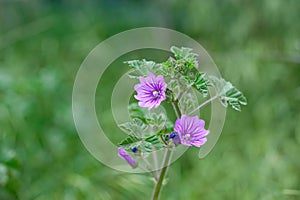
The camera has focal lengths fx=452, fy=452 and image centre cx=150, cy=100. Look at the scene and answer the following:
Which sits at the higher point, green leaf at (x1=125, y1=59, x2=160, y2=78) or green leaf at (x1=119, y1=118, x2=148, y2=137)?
green leaf at (x1=125, y1=59, x2=160, y2=78)

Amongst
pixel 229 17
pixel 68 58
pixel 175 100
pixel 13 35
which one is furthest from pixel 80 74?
pixel 175 100

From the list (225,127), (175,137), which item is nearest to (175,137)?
(175,137)

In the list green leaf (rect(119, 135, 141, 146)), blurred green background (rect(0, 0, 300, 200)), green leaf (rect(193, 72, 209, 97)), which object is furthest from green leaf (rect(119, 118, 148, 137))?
blurred green background (rect(0, 0, 300, 200))

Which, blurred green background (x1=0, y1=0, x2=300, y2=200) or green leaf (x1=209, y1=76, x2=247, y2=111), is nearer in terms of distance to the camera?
green leaf (x1=209, y1=76, x2=247, y2=111)

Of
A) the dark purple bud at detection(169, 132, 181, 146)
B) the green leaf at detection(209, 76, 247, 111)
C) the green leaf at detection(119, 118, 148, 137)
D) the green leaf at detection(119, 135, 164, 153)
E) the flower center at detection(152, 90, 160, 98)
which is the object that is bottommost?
the green leaf at detection(119, 135, 164, 153)

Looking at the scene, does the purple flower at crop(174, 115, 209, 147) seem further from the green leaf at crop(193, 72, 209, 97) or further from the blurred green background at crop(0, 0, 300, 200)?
the blurred green background at crop(0, 0, 300, 200)

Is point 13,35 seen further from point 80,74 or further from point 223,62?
point 223,62
